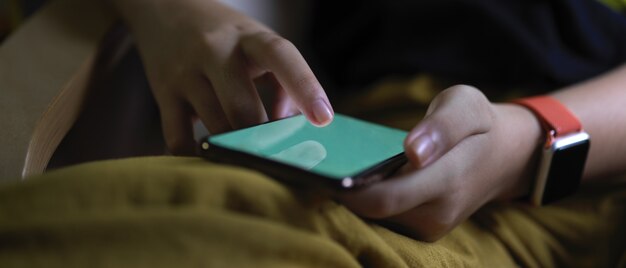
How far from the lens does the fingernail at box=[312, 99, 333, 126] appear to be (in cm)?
41

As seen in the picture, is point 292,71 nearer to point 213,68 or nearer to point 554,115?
point 213,68

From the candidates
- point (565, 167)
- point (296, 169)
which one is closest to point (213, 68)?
point (296, 169)

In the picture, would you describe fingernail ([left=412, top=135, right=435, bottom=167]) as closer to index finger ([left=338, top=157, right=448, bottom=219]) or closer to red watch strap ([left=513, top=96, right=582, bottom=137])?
index finger ([left=338, top=157, right=448, bottom=219])

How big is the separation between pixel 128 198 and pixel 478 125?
243 mm

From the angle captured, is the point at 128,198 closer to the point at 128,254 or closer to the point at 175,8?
the point at 128,254

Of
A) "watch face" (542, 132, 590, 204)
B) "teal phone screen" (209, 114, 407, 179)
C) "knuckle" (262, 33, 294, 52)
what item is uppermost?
"knuckle" (262, 33, 294, 52)

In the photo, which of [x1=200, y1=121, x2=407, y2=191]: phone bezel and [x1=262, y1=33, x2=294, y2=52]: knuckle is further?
[x1=262, y1=33, x2=294, y2=52]: knuckle

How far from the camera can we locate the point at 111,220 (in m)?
0.28

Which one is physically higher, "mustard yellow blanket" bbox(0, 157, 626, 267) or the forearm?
"mustard yellow blanket" bbox(0, 157, 626, 267)

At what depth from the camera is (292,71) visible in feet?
1.46

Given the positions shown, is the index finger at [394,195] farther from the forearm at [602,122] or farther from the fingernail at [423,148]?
the forearm at [602,122]

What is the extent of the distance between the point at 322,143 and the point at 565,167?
0.22m

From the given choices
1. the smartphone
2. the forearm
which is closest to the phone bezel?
the smartphone

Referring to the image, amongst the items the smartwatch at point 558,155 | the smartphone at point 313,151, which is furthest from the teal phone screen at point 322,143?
the smartwatch at point 558,155
